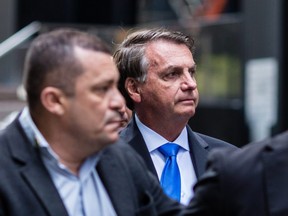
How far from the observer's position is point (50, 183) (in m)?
3.47

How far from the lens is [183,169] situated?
4816 millimetres

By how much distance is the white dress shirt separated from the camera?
4730 millimetres

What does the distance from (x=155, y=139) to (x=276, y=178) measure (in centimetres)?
158

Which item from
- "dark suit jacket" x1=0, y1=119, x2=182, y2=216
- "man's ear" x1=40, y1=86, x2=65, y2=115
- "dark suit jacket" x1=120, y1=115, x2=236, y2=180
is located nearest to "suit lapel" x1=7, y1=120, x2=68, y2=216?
"dark suit jacket" x1=0, y1=119, x2=182, y2=216

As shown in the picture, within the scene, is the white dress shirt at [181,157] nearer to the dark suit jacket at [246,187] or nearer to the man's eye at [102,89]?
the dark suit jacket at [246,187]

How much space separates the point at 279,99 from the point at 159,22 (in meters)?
3.95

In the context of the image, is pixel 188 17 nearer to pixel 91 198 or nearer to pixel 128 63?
pixel 128 63

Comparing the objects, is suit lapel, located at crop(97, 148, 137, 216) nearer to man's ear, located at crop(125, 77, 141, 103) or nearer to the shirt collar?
the shirt collar

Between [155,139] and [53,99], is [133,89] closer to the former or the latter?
[155,139]

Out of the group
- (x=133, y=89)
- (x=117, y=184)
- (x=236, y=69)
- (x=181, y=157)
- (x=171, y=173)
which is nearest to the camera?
(x=117, y=184)

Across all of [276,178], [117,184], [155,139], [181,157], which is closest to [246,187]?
[276,178]

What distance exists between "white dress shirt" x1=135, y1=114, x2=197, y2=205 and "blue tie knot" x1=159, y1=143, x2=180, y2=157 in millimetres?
17

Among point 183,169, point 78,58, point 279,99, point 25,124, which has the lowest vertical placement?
point 279,99

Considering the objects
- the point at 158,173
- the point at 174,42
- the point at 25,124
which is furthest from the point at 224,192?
the point at 174,42
